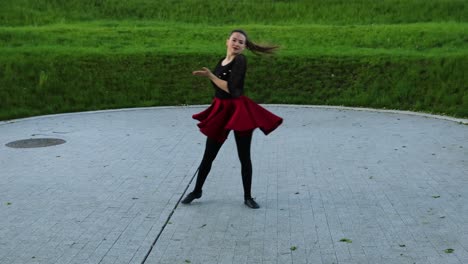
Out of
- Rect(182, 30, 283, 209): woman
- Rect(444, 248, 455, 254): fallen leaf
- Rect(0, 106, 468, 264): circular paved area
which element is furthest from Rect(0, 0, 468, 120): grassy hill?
Rect(444, 248, 455, 254): fallen leaf

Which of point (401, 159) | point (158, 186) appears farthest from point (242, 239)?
point (401, 159)

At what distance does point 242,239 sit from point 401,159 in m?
4.53

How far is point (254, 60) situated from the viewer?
64.8 feet

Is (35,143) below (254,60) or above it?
below

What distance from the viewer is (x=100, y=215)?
678 cm

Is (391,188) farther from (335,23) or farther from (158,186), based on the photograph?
(335,23)

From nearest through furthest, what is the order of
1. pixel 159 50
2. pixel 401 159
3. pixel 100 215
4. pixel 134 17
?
pixel 100 215 < pixel 401 159 < pixel 159 50 < pixel 134 17

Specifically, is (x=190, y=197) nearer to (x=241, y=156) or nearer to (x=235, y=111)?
(x=241, y=156)

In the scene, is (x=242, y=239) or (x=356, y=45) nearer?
(x=242, y=239)

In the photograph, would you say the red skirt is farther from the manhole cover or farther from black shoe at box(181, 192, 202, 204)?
the manhole cover

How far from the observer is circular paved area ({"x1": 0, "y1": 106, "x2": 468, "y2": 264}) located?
5.68m

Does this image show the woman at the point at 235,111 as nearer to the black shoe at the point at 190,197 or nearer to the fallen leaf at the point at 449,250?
the black shoe at the point at 190,197

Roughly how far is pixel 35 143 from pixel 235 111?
5.90m

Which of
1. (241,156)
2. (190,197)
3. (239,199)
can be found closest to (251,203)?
(239,199)
